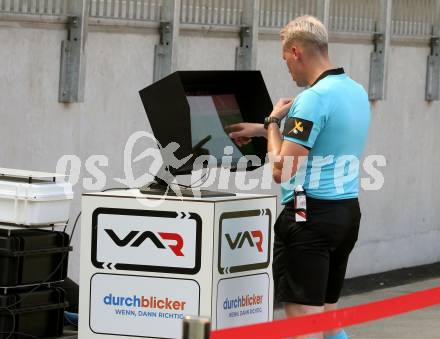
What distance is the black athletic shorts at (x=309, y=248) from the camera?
6.31 m

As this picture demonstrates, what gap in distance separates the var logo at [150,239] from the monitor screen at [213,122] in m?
0.46

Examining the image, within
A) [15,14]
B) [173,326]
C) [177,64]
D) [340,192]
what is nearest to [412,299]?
[340,192]

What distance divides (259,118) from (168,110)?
71 cm

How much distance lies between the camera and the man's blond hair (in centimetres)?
627

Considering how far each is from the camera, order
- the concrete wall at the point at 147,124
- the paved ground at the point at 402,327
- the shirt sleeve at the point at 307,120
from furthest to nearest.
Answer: the paved ground at the point at 402,327, the concrete wall at the point at 147,124, the shirt sleeve at the point at 307,120

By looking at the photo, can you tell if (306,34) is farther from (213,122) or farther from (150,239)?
(150,239)

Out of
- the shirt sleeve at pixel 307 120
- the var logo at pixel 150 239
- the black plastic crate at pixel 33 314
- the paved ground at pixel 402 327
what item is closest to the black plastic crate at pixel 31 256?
the black plastic crate at pixel 33 314

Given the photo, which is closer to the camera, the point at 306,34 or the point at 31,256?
the point at 306,34

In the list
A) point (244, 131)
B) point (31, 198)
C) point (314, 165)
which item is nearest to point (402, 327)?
point (31, 198)

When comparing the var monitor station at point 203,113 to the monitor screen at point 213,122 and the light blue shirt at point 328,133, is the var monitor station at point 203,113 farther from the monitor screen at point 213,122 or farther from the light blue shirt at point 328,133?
the light blue shirt at point 328,133

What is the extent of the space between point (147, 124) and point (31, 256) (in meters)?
2.97

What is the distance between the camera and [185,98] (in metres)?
6.47

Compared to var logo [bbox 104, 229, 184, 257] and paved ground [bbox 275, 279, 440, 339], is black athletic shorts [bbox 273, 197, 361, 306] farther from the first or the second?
paved ground [bbox 275, 279, 440, 339]

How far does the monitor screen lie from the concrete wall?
7.63 feet
